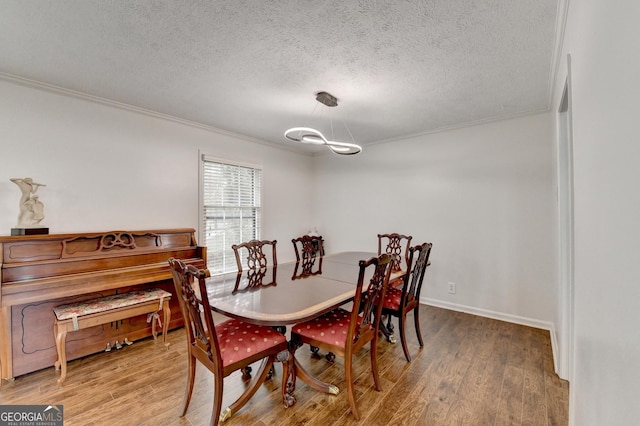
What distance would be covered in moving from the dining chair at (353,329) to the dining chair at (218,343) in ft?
0.66

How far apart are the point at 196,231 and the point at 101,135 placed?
146cm

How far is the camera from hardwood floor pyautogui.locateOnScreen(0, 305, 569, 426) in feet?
5.63

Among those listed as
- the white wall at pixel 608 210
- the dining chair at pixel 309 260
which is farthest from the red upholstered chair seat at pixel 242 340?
the white wall at pixel 608 210

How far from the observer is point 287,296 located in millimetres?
1872

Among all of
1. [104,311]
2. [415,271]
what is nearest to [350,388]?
[415,271]

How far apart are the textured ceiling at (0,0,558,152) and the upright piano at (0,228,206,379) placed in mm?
1481

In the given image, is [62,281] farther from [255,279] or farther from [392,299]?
[392,299]

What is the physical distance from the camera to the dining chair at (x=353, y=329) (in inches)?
66.6

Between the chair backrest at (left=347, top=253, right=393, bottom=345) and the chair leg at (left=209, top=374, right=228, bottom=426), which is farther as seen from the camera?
the chair backrest at (left=347, top=253, right=393, bottom=345)

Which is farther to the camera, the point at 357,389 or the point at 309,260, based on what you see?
the point at 309,260

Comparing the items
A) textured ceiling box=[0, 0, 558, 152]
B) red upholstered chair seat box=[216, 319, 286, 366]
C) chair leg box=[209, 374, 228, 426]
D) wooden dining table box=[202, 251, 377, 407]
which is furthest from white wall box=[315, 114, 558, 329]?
chair leg box=[209, 374, 228, 426]

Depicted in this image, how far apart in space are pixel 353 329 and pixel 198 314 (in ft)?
3.12

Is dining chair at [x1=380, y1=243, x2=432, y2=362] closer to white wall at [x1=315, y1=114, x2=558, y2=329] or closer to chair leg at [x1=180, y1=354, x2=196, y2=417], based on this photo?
white wall at [x1=315, y1=114, x2=558, y2=329]

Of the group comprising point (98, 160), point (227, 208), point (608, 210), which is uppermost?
point (98, 160)
